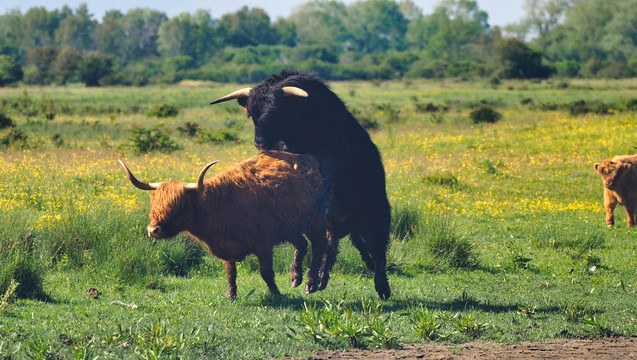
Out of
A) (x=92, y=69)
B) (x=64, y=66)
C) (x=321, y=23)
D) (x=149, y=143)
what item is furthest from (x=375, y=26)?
(x=149, y=143)

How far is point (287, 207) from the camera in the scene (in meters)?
7.09

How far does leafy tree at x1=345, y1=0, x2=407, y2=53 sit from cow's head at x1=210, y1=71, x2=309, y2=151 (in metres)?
145

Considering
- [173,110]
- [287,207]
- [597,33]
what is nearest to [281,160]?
[287,207]

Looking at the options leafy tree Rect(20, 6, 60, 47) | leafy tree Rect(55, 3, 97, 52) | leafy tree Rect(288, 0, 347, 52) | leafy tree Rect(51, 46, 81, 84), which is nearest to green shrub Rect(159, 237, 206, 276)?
leafy tree Rect(51, 46, 81, 84)

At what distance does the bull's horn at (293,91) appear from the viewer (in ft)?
23.4

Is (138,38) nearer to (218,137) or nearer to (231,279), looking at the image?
(218,137)

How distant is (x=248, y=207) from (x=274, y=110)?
100cm

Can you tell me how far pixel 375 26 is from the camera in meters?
156

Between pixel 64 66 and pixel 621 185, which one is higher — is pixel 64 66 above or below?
above

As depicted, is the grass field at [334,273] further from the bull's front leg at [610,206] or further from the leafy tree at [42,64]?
the leafy tree at [42,64]

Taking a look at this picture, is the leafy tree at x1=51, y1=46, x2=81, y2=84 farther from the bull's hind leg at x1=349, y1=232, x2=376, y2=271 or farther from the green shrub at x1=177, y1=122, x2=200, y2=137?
the bull's hind leg at x1=349, y1=232, x2=376, y2=271

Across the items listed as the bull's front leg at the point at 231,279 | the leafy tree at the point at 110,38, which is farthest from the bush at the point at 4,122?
the leafy tree at the point at 110,38

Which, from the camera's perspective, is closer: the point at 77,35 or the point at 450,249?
the point at 450,249

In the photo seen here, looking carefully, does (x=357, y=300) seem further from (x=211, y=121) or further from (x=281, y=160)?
(x=211, y=121)
